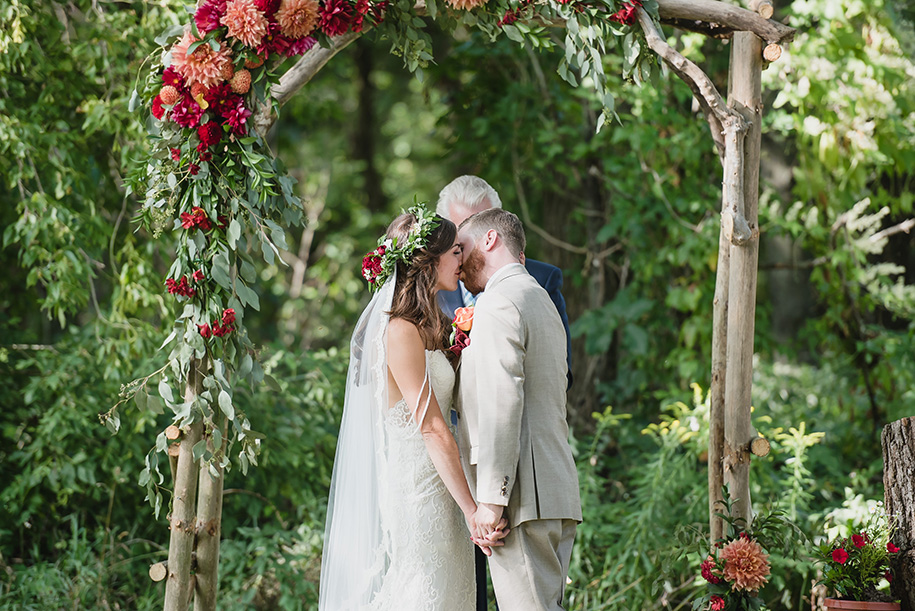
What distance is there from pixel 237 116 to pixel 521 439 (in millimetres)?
1520

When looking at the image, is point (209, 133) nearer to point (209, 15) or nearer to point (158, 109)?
point (158, 109)

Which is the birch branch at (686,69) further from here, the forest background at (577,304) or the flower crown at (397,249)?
the forest background at (577,304)

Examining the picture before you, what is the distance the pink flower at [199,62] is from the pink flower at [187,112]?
0.06m

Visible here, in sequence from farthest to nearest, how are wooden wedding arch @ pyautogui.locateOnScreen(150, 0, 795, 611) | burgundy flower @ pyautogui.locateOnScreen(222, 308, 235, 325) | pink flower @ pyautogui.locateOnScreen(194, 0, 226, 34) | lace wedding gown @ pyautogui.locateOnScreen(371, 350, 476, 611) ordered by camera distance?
wooden wedding arch @ pyautogui.locateOnScreen(150, 0, 795, 611)
burgundy flower @ pyautogui.locateOnScreen(222, 308, 235, 325)
pink flower @ pyautogui.locateOnScreen(194, 0, 226, 34)
lace wedding gown @ pyautogui.locateOnScreen(371, 350, 476, 611)

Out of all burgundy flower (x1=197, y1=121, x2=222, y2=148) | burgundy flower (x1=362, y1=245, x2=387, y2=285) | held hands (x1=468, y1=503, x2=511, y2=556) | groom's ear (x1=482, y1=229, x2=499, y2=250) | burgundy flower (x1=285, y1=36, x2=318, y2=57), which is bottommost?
held hands (x1=468, y1=503, x2=511, y2=556)

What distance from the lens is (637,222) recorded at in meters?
5.71

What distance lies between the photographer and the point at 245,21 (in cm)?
288

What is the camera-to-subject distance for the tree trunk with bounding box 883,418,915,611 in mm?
2969

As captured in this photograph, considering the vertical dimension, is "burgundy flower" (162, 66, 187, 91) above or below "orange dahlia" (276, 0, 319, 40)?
below

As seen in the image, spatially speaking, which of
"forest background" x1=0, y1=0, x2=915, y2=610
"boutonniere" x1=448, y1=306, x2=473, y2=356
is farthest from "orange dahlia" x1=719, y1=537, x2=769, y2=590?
"boutonniere" x1=448, y1=306, x2=473, y2=356

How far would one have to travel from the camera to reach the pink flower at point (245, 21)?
9.45 feet

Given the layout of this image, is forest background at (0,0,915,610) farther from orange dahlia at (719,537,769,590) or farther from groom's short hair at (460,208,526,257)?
groom's short hair at (460,208,526,257)

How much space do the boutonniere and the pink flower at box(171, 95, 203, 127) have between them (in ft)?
3.79

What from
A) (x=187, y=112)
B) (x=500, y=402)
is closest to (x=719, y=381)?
(x=500, y=402)
